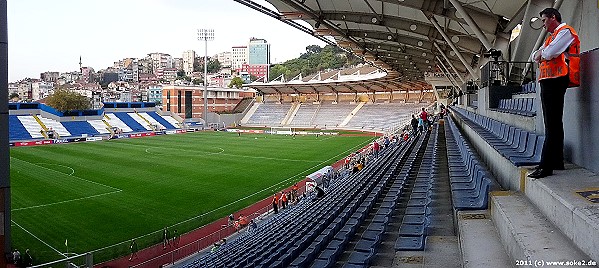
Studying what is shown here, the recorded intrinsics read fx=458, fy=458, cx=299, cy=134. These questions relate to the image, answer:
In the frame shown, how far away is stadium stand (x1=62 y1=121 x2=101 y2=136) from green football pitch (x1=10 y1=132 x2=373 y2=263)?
8704 mm

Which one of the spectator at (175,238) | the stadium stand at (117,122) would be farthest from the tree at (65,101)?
the spectator at (175,238)

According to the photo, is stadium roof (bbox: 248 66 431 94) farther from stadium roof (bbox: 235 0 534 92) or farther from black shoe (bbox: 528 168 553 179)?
black shoe (bbox: 528 168 553 179)

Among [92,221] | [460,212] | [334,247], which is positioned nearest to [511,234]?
[460,212]

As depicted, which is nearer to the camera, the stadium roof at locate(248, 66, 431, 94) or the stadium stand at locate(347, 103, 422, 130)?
the stadium stand at locate(347, 103, 422, 130)

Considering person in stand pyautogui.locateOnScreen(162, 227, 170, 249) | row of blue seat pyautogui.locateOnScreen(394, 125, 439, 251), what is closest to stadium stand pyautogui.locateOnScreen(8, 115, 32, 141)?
person in stand pyautogui.locateOnScreen(162, 227, 170, 249)

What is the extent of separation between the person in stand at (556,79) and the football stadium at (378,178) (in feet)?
0.04

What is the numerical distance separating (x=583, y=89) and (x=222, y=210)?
14.3 meters

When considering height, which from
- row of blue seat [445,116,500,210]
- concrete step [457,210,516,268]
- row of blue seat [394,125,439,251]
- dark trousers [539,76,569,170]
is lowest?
row of blue seat [394,125,439,251]

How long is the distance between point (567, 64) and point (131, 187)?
20.1 metres

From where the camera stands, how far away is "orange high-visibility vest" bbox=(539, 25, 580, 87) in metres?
3.47

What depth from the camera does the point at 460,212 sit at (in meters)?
4.01

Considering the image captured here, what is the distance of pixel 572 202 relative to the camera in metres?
2.58

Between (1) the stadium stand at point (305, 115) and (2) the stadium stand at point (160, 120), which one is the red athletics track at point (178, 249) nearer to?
(2) the stadium stand at point (160, 120)

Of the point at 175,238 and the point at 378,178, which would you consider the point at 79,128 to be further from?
the point at 378,178
